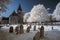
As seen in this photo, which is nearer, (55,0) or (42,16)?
(55,0)

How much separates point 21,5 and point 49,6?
3.09m

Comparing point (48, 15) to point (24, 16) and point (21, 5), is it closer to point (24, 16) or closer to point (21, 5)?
point (24, 16)

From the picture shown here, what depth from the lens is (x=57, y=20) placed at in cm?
1442

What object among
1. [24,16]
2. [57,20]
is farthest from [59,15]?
[24,16]

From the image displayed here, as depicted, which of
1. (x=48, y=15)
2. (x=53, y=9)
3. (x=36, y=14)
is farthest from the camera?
(x=36, y=14)

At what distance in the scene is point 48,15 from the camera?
14.7m

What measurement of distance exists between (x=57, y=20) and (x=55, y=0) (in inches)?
93.3

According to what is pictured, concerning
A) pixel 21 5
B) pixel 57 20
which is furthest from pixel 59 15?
pixel 21 5

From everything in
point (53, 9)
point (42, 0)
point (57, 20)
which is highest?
point (42, 0)

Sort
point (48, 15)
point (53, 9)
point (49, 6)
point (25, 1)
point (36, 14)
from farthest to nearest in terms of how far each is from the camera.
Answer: point (36, 14) → point (48, 15) → point (53, 9) → point (49, 6) → point (25, 1)

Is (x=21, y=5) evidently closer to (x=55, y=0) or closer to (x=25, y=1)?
(x=25, y=1)

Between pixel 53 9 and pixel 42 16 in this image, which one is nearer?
pixel 53 9

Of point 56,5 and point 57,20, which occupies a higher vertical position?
point 56,5

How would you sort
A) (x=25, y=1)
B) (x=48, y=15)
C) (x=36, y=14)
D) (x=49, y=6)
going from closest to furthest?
(x=25, y=1) < (x=49, y=6) < (x=48, y=15) < (x=36, y=14)
